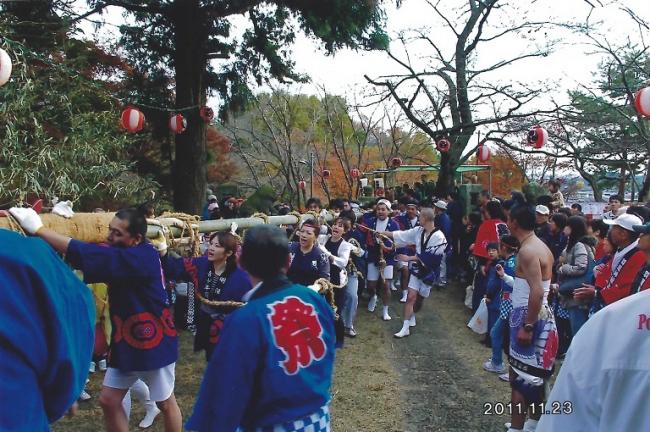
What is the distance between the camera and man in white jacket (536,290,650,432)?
1.03 meters

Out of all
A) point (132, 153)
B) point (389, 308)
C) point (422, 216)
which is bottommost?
point (389, 308)

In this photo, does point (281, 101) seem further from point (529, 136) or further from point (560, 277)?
point (560, 277)

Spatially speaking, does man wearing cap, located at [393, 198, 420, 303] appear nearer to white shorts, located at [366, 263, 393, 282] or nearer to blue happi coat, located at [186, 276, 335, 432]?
white shorts, located at [366, 263, 393, 282]

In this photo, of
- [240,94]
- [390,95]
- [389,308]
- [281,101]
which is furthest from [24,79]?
[281,101]

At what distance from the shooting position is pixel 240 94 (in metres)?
11.4

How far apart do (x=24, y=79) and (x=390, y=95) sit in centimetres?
871

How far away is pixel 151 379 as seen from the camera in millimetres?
3262

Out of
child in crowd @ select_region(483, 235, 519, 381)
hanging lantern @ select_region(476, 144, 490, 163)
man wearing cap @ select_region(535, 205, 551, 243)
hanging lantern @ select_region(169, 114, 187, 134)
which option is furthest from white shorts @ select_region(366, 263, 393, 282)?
hanging lantern @ select_region(476, 144, 490, 163)

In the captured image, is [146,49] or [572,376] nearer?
[572,376]

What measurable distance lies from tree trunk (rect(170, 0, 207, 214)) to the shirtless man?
323 inches

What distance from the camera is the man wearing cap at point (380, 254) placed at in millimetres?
7609

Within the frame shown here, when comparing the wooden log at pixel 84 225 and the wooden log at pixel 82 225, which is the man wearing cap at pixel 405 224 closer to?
the wooden log at pixel 84 225

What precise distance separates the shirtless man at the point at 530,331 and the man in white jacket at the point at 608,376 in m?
2.59

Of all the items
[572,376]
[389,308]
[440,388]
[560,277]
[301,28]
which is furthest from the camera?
[301,28]
